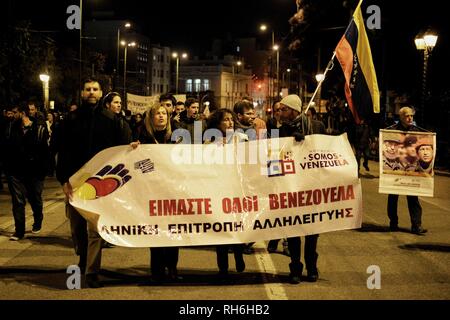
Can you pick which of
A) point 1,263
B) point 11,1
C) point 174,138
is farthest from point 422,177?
point 11,1

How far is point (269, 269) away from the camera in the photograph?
7.46 metres

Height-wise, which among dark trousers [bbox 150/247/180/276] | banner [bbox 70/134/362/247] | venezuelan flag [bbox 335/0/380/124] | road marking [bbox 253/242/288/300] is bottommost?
road marking [bbox 253/242/288/300]

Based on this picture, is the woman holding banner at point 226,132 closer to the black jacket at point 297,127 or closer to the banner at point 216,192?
the banner at point 216,192

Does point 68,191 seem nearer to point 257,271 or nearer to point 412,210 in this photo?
point 257,271

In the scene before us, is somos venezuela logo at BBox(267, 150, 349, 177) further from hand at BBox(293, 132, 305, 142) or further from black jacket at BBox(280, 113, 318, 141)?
black jacket at BBox(280, 113, 318, 141)

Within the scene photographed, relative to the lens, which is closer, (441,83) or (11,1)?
(11,1)

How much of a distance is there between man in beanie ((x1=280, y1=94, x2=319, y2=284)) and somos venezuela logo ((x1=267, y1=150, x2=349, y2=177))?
23cm

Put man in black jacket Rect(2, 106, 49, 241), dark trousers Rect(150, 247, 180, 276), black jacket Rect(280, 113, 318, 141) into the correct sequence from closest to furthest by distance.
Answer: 1. dark trousers Rect(150, 247, 180, 276)
2. black jacket Rect(280, 113, 318, 141)
3. man in black jacket Rect(2, 106, 49, 241)

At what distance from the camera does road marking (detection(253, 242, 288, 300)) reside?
623 centimetres

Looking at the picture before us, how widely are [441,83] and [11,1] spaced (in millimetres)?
18205

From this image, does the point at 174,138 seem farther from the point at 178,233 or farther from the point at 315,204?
the point at 315,204

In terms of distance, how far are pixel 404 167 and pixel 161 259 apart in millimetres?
5122

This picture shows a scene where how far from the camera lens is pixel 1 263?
7.63 metres

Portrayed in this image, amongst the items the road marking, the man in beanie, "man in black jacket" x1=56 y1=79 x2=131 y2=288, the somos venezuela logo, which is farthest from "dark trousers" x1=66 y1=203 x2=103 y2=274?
the man in beanie
